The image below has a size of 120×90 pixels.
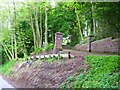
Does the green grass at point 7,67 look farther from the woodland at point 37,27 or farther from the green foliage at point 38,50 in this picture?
the green foliage at point 38,50

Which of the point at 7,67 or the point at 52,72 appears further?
the point at 7,67

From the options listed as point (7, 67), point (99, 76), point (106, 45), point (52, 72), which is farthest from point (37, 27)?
point (99, 76)

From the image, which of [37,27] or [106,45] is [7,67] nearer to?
[37,27]

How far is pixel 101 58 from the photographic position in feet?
15.0

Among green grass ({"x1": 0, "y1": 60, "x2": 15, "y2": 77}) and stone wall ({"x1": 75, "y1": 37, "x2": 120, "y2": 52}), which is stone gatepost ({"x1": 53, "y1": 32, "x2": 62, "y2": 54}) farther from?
green grass ({"x1": 0, "y1": 60, "x2": 15, "y2": 77})

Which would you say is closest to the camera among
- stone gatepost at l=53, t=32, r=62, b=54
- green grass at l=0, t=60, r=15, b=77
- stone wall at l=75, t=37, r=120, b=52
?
stone wall at l=75, t=37, r=120, b=52

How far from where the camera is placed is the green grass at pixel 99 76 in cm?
351

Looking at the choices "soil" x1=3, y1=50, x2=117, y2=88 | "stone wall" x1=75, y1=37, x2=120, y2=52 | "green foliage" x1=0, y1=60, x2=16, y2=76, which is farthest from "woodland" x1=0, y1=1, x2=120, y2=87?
"soil" x1=3, y1=50, x2=117, y2=88

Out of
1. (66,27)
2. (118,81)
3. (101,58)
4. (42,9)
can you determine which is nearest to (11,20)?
(42,9)

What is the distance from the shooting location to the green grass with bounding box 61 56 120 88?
351 centimetres

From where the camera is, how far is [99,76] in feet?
12.5

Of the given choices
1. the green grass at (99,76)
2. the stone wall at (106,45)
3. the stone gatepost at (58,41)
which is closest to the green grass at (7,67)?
the stone gatepost at (58,41)

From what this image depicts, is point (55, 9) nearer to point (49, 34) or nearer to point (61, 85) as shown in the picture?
point (49, 34)

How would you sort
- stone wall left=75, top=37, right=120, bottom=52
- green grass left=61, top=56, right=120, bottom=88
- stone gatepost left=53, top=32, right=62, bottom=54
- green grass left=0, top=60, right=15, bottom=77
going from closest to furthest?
green grass left=61, top=56, right=120, bottom=88, stone wall left=75, top=37, right=120, bottom=52, stone gatepost left=53, top=32, right=62, bottom=54, green grass left=0, top=60, right=15, bottom=77
